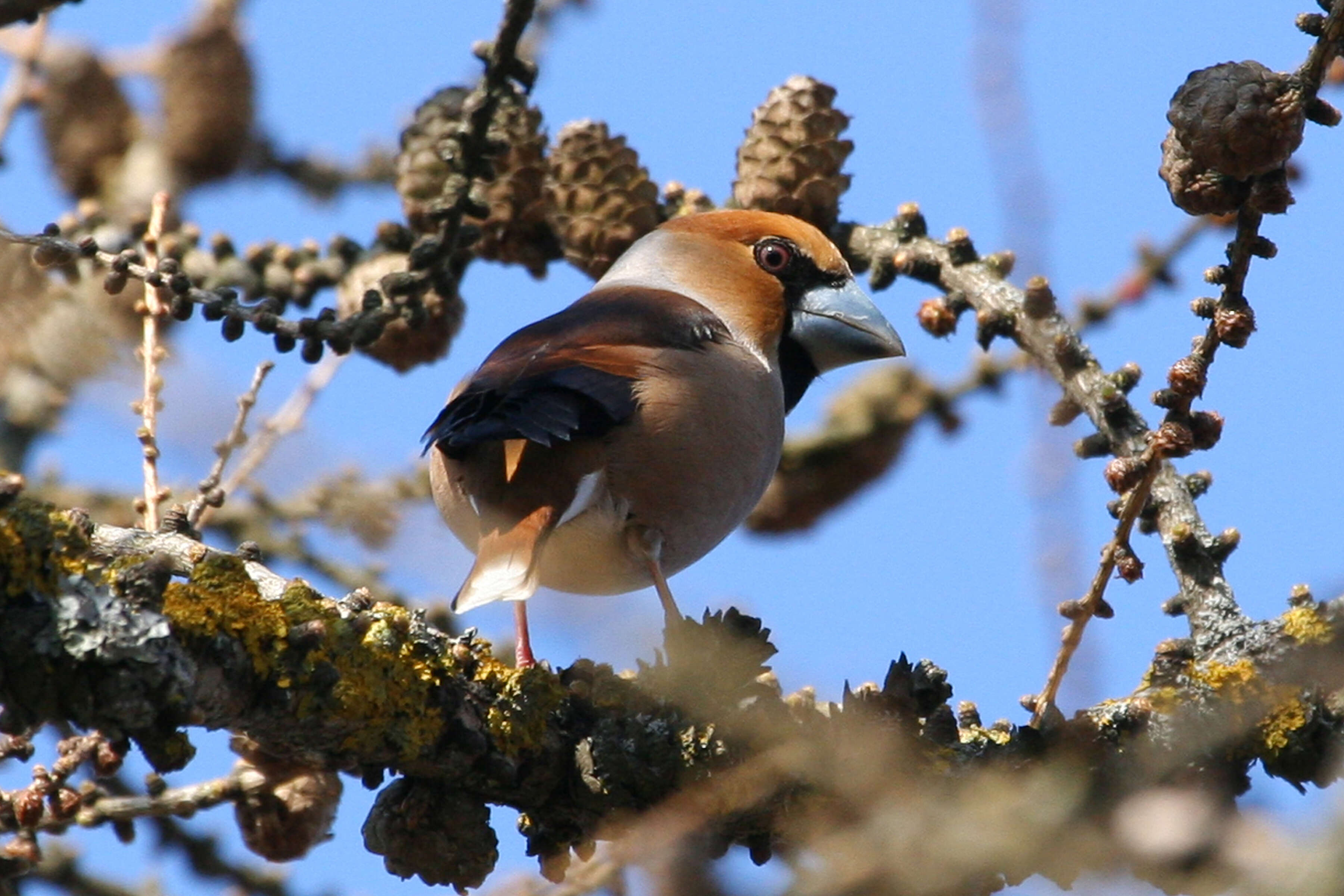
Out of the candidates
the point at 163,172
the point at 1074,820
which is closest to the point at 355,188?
the point at 163,172

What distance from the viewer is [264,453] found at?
3547 millimetres

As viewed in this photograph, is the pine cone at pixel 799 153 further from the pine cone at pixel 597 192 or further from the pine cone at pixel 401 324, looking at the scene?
the pine cone at pixel 401 324

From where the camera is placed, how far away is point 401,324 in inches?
163

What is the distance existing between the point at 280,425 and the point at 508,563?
73 centimetres

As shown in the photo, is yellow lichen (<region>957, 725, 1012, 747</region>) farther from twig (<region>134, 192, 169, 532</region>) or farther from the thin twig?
twig (<region>134, 192, 169, 532</region>)

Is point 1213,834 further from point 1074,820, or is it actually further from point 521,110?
point 521,110

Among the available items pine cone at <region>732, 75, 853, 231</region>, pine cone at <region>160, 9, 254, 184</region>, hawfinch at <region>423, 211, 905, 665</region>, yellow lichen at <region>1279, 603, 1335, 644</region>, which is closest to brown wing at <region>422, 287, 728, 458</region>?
hawfinch at <region>423, 211, 905, 665</region>

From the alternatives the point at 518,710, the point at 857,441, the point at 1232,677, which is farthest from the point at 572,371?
the point at 857,441

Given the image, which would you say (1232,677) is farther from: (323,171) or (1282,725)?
(323,171)

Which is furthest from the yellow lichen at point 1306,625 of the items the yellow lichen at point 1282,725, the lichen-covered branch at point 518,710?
the yellow lichen at point 1282,725

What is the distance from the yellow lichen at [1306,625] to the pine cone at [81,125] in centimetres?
458

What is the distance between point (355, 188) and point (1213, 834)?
5806mm

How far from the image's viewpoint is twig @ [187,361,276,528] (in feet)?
9.35

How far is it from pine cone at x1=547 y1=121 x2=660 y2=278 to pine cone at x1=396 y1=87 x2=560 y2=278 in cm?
6
